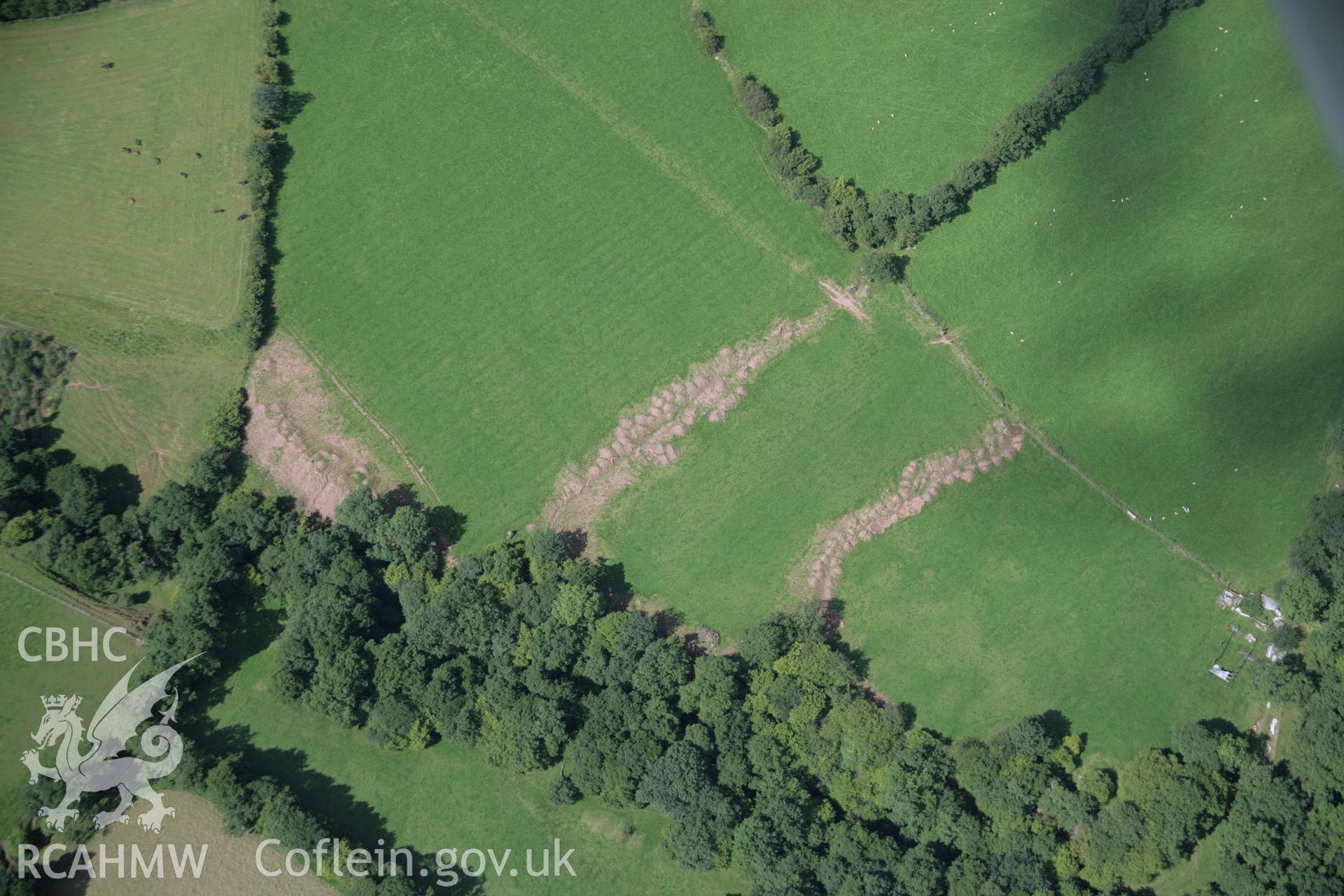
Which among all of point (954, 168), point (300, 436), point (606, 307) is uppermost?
point (954, 168)

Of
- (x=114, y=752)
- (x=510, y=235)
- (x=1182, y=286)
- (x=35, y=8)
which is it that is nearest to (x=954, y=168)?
(x=1182, y=286)

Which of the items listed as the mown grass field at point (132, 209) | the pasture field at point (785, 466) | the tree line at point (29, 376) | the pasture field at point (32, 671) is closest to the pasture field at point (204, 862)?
the pasture field at point (32, 671)

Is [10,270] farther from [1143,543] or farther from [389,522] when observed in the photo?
[1143,543]

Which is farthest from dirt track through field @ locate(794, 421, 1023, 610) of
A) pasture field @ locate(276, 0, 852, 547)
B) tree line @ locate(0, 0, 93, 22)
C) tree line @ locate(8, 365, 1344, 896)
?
tree line @ locate(0, 0, 93, 22)

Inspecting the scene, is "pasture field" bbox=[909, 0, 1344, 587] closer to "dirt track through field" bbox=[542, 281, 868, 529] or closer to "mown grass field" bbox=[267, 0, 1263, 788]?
"mown grass field" bbox=[267, 0, 1263, 788]

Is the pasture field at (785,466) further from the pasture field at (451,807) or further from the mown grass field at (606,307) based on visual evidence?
the pasture field at (451,807)

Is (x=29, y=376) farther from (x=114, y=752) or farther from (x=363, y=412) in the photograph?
(x=114, y=752)
